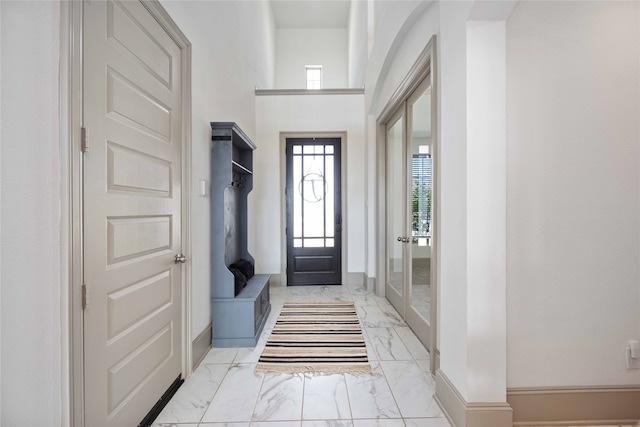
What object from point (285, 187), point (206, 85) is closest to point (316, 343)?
point (206, 85)

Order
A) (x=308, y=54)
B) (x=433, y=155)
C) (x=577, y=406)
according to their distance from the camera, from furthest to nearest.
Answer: (x=308, y=54), (x=433, y=155), (x=577, y=406)

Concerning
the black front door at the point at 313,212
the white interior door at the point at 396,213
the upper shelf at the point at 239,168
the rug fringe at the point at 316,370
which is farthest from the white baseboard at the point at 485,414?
the black front door at the point at 313,212

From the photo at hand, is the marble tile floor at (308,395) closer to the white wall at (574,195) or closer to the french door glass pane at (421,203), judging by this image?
the french door glass pane at (421,203)

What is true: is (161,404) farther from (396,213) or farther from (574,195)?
(396,213)

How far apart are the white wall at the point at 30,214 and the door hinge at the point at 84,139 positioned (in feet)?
0.27

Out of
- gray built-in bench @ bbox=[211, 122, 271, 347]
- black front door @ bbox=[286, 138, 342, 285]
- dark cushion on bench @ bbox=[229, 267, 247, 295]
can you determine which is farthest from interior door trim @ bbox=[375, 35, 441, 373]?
dark cushion on bench @ bbox=[229, 267, 247, 295]

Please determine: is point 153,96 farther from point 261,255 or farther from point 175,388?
point 261,255

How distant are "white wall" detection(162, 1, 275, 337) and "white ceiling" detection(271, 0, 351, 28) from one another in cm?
329

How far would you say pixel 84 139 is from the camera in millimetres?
1159

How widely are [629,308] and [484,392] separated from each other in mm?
907

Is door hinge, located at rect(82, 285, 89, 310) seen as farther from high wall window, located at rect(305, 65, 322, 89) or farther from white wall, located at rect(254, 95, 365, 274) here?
high wall window, located at rect(305, 65, 322, 89)

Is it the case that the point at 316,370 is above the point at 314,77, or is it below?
below

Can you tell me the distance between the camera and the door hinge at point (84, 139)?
116cm

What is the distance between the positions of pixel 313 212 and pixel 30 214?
147 inches
